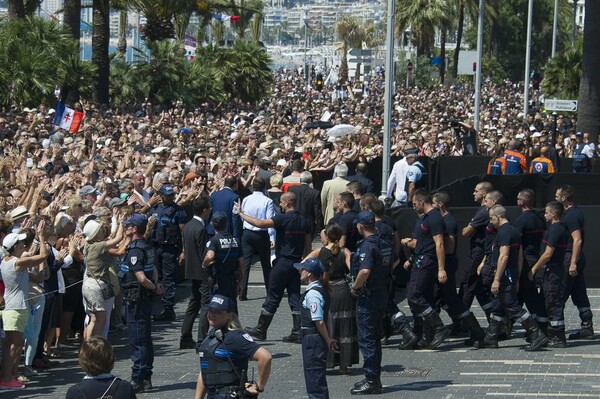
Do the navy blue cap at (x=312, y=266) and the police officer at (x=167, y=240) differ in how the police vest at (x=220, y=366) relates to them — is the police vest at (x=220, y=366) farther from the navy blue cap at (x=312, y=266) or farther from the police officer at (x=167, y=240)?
the police officer at (x=167, y=240)

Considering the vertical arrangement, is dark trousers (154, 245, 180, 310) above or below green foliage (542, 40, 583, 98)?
below

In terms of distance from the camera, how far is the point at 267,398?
478 inches

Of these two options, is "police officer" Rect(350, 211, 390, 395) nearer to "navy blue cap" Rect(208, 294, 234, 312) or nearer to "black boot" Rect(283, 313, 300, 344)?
"black boot" Rect(283, 313, 300, 344)

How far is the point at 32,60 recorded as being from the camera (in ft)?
100

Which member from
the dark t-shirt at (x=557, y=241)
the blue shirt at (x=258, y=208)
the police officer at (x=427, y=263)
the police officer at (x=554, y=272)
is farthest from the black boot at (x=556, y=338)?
the blue shirt at (x=258, y=208)

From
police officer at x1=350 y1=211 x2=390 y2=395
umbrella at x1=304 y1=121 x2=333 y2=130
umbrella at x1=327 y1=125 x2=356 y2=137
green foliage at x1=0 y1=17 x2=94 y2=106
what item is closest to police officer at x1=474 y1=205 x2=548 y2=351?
police officer at x1=350 y1=211 x2=390 y2=395

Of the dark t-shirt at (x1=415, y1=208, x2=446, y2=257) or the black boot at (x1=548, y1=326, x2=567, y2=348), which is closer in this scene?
the dark t-shirt at (x1=415, y1=208, x2=446, y2=257)

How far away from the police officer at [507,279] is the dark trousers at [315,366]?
3528mm

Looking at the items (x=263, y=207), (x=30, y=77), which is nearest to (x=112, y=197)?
(x=263, y=207)

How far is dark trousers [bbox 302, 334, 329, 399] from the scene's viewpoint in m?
10.8

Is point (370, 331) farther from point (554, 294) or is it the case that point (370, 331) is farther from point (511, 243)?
point (554, 294)

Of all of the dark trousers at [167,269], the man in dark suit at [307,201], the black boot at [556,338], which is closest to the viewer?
the black boot at [556,338]

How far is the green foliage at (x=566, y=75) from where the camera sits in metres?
43.1

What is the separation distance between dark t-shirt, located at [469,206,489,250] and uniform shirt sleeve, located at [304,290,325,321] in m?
4.20
